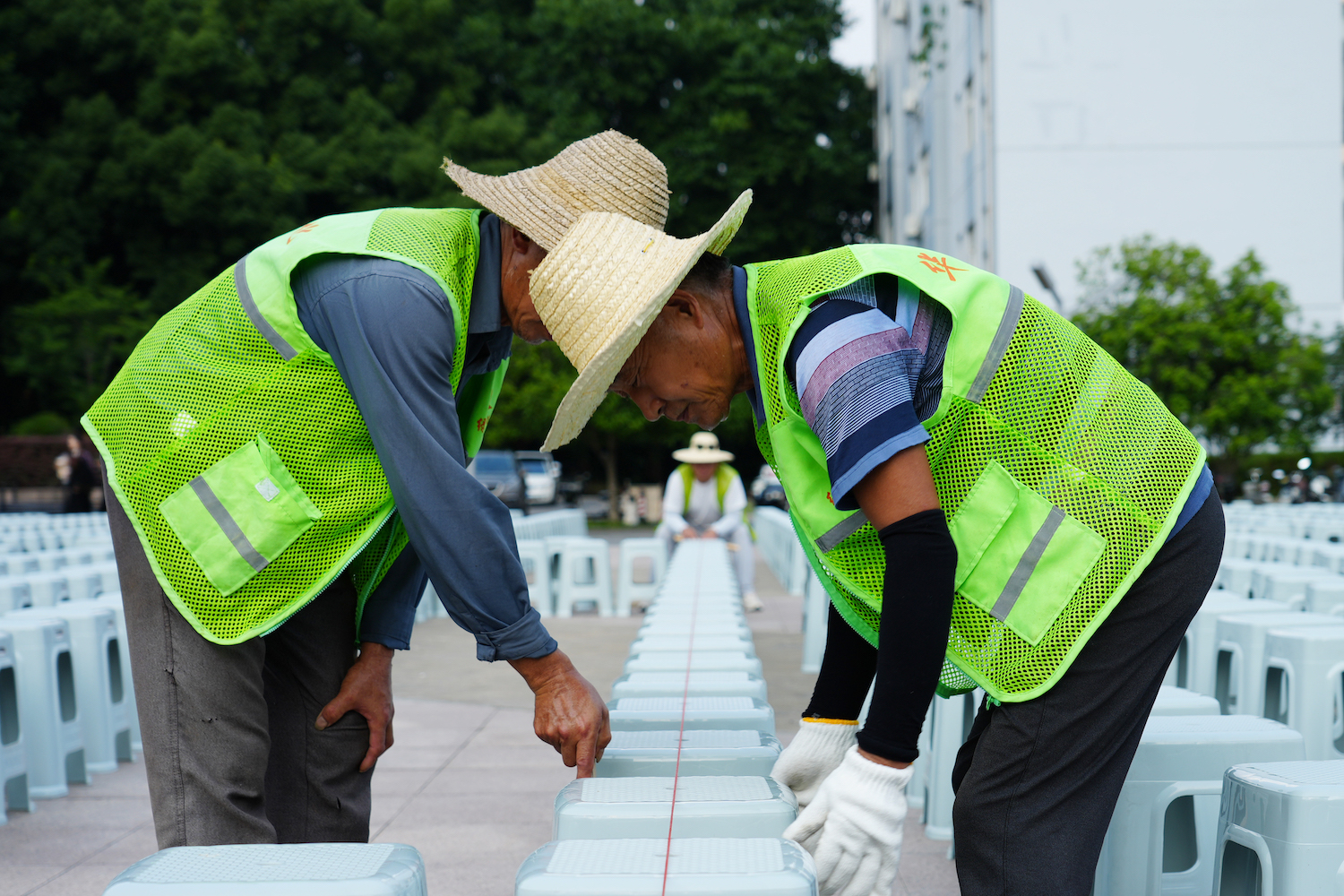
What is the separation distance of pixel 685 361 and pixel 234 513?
0.88m

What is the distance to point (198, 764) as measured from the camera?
2.16m

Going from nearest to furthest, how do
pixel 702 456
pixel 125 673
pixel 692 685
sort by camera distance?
pixel 692 685
pixel 125 673
pixel 702 456

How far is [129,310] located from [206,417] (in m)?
26.3

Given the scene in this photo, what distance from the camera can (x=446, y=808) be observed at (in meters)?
4.56

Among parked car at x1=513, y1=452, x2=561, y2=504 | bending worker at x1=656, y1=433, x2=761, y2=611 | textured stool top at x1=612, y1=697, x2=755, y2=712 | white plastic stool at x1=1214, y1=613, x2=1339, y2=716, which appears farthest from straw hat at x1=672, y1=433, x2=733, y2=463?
parked car at x1=513, y1=452, x2=561, y2=504

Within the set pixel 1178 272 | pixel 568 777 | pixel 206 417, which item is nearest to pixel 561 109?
pixel 1178 272

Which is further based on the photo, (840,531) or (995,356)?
(840,531)

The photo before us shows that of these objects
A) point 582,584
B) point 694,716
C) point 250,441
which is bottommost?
point 582,584

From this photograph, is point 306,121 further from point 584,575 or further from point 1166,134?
point 584,575

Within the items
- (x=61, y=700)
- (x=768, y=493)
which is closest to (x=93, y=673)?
(x=61, y=700)

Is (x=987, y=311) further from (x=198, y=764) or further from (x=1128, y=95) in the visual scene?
(x=1128, y=95)

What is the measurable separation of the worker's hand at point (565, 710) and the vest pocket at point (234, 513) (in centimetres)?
51

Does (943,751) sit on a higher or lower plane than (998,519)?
lower

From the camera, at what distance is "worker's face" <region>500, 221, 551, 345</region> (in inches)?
90.3
